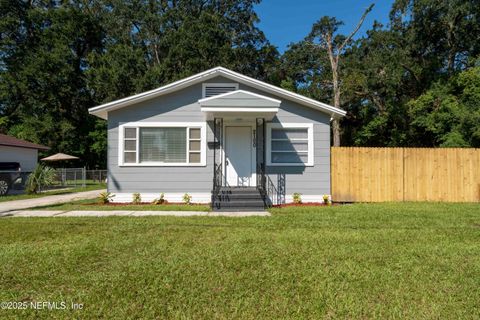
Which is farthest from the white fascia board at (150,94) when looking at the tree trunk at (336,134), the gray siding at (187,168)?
the tree trunk at (336,134)

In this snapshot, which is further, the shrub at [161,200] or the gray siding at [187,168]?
the gray siding at [187,168]

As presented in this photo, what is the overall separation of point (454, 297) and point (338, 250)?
1.68 m

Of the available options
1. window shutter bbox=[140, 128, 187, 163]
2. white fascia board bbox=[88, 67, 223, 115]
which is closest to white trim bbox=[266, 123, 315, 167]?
white fascia board bbox=[88, 67, 223, 115]

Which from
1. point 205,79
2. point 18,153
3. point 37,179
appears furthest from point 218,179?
point 18,153

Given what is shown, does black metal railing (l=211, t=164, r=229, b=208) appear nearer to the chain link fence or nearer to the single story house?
the single story house

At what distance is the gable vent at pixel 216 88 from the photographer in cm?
1033

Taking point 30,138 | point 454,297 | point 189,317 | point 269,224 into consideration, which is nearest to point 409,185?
point 269,224

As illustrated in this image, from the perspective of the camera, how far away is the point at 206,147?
33.2ft

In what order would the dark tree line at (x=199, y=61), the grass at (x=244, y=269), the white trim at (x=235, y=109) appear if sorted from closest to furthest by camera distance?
the grass at (x=244, y=269) → the white trim at (x=235, y=109) → the dark tree line at (x=199, y=61)

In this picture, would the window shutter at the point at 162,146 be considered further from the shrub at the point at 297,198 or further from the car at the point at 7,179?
the car at the point at 7,179

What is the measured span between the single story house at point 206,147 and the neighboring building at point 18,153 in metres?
9.16

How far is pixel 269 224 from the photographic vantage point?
6531 mm

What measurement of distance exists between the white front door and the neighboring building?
12.5 metres

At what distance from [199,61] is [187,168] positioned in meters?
17.5
